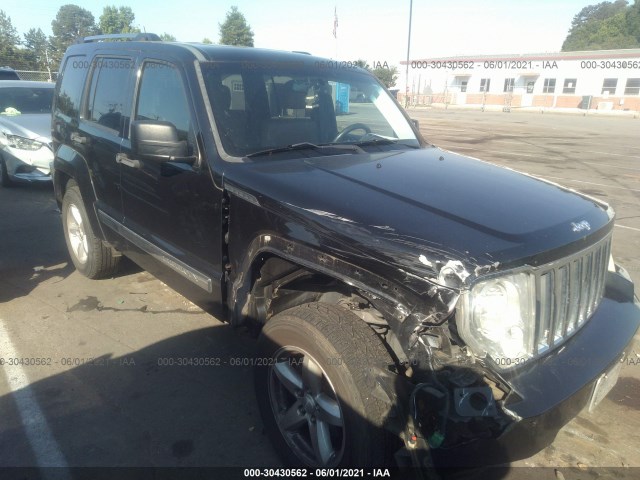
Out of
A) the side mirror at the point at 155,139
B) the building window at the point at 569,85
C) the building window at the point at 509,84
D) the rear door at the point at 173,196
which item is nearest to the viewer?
the side mirror at the point at 155,139

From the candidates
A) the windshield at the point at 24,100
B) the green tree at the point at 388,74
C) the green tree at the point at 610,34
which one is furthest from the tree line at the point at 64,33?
the green tree at the point at 610,34

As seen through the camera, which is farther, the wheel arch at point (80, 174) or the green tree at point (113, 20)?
the green tree at point (113, 20)

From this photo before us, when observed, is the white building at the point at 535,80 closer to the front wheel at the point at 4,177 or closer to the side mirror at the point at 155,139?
the front wheel at the point at 4,177

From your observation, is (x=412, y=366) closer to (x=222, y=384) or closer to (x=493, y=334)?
(x=493, y=334)

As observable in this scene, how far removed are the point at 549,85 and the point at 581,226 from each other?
175 ft

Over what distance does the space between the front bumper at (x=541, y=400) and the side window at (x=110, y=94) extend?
312 cm

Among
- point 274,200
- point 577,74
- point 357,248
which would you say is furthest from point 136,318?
point 577,74

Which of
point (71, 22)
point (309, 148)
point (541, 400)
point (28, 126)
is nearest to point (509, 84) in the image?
point (28, 126)

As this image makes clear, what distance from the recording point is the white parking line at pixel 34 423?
8.60 feet

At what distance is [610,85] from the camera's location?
44656mm

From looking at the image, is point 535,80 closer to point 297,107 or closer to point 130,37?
point 130,37

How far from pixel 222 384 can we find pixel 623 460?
2369mm

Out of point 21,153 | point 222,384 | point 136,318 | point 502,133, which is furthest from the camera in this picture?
point 502,133

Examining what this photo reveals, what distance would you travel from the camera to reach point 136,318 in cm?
419
